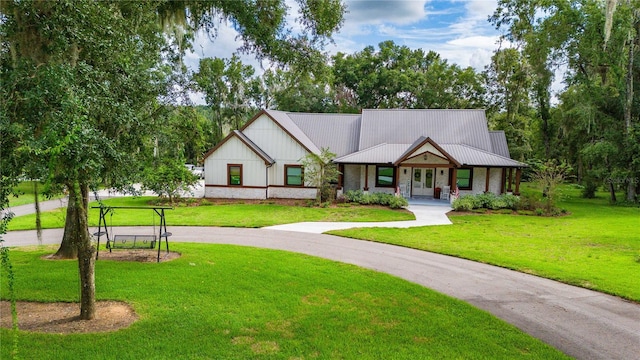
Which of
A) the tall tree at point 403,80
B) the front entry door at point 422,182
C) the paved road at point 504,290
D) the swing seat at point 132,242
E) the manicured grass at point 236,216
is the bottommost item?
the paved road at point 504,290

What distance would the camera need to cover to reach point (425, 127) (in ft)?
89.5

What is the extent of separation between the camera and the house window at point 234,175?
2450 centimetres

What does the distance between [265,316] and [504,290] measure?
5.71 metres

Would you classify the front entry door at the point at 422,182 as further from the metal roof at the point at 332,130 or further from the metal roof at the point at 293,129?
the metal roof at the point at 293,129

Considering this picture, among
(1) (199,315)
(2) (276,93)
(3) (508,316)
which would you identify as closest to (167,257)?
(1) (199,315)

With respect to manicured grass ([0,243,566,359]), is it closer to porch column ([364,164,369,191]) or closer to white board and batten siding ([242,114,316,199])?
porch column ([364,164,369,191])

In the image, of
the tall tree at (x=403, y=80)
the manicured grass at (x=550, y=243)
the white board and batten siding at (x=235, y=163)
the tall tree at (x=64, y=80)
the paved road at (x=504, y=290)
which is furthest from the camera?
the tall tree at (x=403, y=80)

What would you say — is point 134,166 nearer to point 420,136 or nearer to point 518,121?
point 420,136

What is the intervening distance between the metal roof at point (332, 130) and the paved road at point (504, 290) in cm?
1337

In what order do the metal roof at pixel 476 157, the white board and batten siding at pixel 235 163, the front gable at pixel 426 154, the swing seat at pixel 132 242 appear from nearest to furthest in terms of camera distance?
the swing seat at pixel 132 242 < the front gable at pixel 426 154 < the metal roof at pixel 476 157 < the white board and batten siding at pixel 235 163

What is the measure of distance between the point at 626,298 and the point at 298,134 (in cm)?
2063

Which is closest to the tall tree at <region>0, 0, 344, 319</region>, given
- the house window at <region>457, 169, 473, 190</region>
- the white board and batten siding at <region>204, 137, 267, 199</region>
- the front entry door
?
the white board and batten siding at <region>204, 137, 267, 199</region>

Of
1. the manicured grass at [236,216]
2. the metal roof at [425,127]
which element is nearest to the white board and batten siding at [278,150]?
the manicured grass at [236,216]

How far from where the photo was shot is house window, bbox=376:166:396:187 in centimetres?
2509
